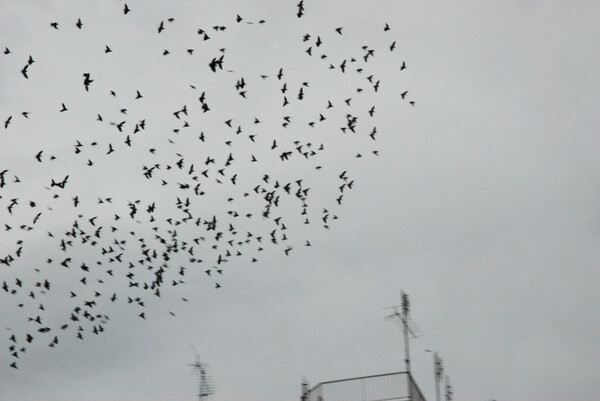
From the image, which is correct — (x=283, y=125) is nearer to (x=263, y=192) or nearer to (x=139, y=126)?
(x=263, y=192)

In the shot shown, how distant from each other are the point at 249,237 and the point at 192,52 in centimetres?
912

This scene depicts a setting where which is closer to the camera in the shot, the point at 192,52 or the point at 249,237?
the point at 192,52

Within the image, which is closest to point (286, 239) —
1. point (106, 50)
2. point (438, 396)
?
point (106, 50)

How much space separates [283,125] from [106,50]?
6.32 m

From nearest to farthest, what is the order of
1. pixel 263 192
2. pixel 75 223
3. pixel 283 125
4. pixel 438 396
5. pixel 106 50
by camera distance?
1. pixel 106 50
2. pixel 283 125
3. pixel 263 192
4. pixel 75 223
5. pixel 438 396

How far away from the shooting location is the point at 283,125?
27484mm

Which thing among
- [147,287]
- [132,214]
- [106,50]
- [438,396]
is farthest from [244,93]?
[438,396]

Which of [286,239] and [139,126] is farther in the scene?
[286,239]

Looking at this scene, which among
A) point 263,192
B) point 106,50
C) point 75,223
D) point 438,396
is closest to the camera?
point 106,50

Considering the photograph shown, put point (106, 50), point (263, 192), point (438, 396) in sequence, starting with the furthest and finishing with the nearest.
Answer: point (438, 396)
point (263, 192)
point (106, 50)

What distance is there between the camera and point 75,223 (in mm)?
31359

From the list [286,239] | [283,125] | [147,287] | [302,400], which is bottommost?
[302,400]

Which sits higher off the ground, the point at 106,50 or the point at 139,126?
the point at 106,50

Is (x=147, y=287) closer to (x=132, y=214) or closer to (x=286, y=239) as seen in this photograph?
(x=132, y=214)
